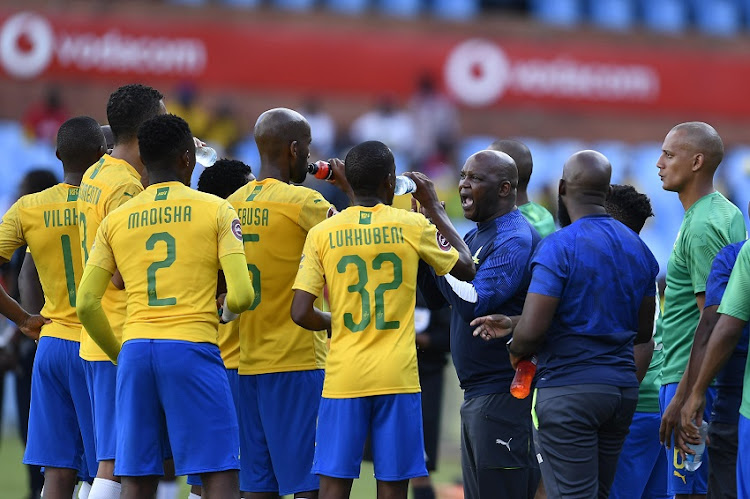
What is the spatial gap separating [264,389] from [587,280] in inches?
75.8

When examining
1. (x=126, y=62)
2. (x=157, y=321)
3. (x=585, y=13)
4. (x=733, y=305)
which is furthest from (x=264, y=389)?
(x=585, y=13)

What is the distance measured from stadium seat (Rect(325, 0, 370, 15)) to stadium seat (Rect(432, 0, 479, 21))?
143 centimetres

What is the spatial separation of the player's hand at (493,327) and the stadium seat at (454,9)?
642 inches

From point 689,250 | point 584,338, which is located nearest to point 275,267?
point 584,338

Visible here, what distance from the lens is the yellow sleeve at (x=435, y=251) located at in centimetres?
567

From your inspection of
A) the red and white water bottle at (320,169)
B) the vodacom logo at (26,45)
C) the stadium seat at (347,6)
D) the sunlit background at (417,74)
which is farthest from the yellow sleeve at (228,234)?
the stadium seat at (347,6)

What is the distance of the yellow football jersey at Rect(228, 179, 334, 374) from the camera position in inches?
245

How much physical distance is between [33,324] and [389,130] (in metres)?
13.4

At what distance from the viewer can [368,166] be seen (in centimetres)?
573

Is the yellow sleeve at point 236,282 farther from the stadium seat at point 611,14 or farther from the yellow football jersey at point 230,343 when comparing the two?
the stadium seat at point 611,14

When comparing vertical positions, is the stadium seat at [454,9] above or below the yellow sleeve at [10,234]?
above

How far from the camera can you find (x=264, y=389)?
627cm

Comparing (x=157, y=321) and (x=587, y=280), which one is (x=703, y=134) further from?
(x=157, y=321)

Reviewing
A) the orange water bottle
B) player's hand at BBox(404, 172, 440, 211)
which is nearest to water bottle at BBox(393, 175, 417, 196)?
player's hand at BBox(404, 172, 440, 211)
